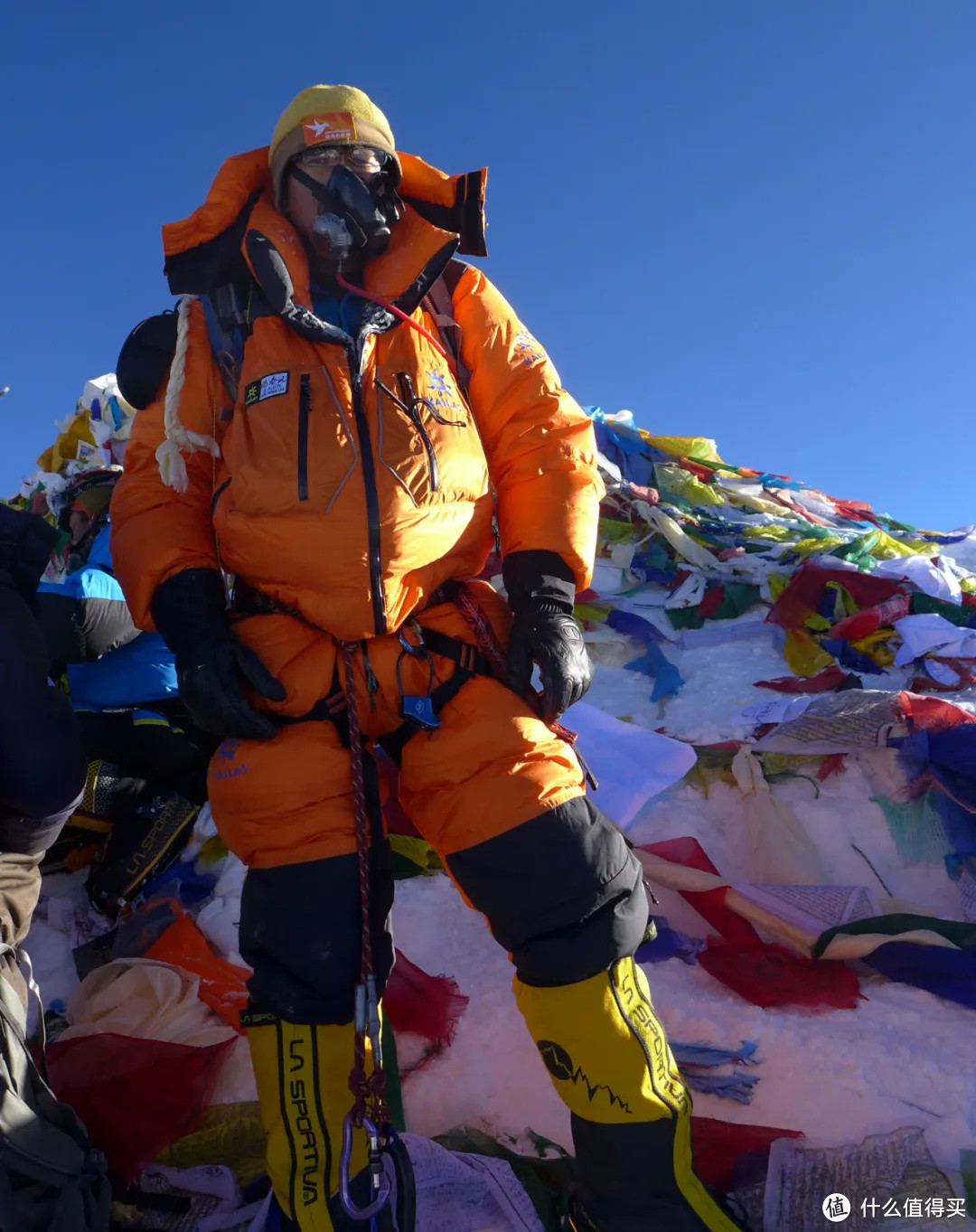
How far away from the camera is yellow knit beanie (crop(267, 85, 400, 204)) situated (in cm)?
251

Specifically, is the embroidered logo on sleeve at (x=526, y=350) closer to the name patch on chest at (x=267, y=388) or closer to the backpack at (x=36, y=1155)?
the name patch on chest at (x=267, y=388)

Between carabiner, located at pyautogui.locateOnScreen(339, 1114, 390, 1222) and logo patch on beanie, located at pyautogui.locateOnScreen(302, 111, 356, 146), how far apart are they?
251 cm

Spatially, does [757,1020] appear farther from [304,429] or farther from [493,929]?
[304,429]

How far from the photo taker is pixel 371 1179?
6.00 ft

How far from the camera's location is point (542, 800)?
1900mm

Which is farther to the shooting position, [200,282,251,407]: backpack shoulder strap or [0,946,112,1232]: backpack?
[200,282,251,407]: backpack shoulder strap

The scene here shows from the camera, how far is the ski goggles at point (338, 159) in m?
2.53

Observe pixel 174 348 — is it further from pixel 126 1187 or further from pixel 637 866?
pixel 126 1187

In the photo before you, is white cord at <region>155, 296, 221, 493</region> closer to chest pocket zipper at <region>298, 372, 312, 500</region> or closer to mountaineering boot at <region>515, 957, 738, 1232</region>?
chest pocket zipper at <region>298, 372, 312, 500</region>

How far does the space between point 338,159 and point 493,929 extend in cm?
215

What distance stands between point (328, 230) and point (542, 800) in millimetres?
1633

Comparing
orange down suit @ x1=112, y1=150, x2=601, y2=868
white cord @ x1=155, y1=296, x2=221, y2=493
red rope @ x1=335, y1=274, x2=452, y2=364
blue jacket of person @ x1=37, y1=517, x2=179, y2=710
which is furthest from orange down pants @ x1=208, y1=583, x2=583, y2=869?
blue jacket of person @ x1=37, y1=517, x2=179, y2=710

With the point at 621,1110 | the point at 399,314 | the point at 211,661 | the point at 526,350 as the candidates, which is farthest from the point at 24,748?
the point at 526,350

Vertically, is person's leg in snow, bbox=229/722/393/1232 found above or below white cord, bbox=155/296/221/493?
below
